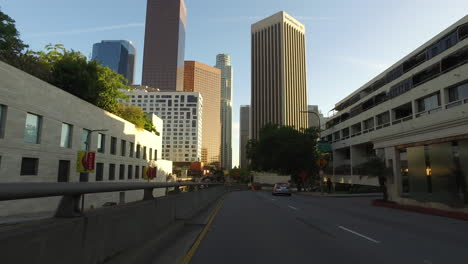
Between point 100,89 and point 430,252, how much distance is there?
36592 mm

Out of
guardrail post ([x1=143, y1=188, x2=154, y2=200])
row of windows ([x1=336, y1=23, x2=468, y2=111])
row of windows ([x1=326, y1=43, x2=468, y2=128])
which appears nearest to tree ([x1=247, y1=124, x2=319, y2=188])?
row of windows ([x1=326, y1=43, x2=468, y2=128])

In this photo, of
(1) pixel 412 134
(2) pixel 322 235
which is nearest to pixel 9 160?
(2) pixel 322 235

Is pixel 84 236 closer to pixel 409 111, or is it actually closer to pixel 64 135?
pixel 64 135

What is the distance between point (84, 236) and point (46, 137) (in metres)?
23.2

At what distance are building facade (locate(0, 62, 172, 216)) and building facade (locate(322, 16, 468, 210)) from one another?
21566 millimetres

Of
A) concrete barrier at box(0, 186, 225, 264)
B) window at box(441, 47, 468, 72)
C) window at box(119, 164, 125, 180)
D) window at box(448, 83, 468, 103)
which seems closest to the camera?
concrete barrier at box(0, 186, 225, 264)

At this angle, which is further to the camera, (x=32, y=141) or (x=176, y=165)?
(x=176, y=165)

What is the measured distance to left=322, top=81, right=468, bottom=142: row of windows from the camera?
30178 mm

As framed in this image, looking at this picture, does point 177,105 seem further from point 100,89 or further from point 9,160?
point 9,160

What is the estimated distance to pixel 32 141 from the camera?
72.6 feet

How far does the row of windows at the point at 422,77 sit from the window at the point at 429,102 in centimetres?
208

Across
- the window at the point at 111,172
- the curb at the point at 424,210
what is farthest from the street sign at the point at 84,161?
the curb at the point at 424,210

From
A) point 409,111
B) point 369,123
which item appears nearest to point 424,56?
point 409,111

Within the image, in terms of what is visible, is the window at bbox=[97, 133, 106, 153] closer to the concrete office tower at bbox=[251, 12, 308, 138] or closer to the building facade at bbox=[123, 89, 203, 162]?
the concrete office tower at bbox=[251, 12, 308, 138]
